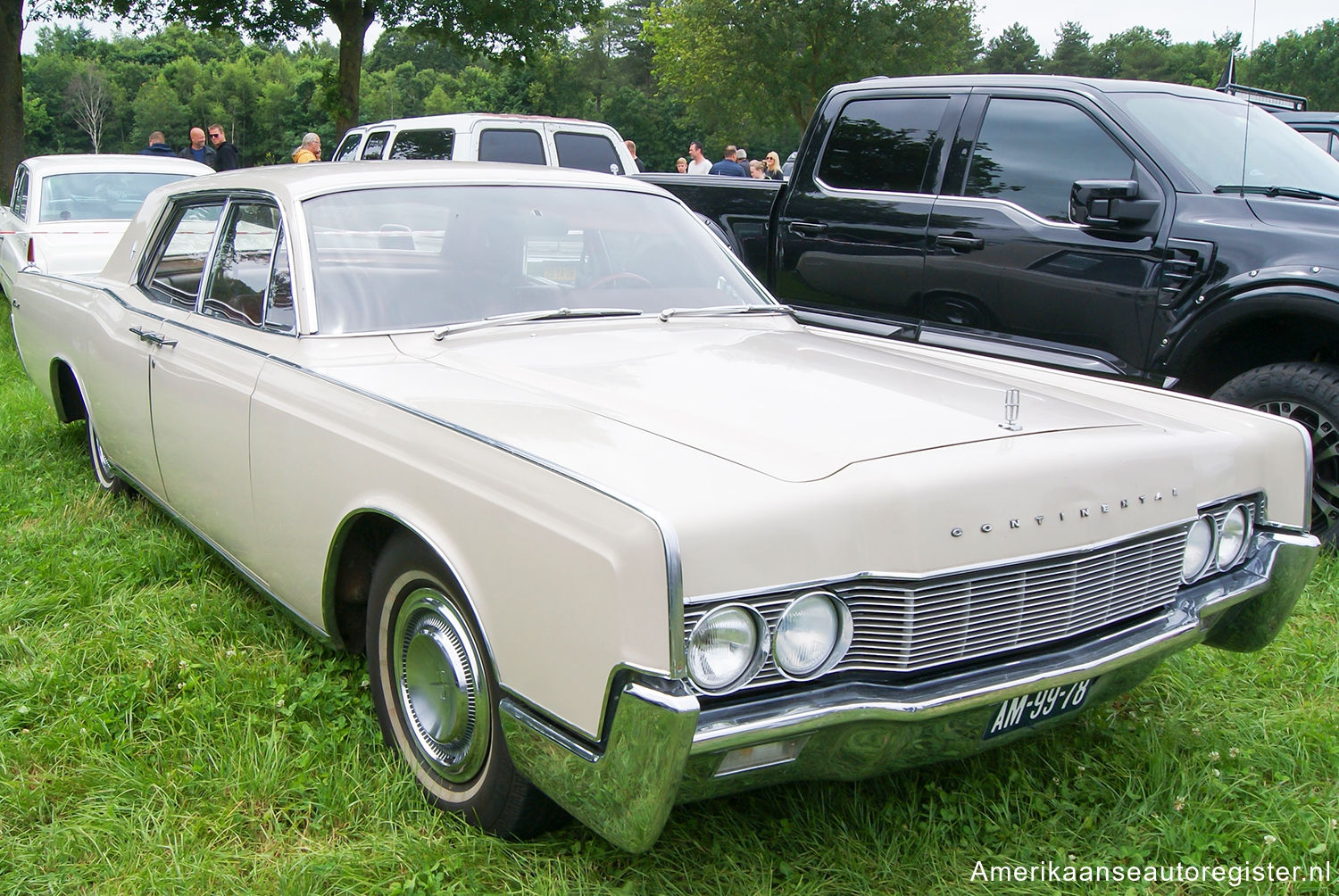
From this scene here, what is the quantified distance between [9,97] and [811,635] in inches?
693

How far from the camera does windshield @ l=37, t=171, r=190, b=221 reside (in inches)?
356

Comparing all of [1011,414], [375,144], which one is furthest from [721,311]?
[375,144]

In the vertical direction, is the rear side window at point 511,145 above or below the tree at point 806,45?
below

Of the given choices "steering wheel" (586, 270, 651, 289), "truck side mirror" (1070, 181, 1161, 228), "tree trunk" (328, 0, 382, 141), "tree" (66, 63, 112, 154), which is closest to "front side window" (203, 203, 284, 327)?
"steering wheel" (586, 270, 651, 289)

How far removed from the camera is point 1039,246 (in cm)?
469

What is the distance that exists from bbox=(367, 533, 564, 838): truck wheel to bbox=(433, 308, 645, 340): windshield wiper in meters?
0.75

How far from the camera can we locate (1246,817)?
247 centimetres

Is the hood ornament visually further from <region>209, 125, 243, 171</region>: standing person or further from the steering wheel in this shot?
<region>209, 125, 243, 171</region>: standing person

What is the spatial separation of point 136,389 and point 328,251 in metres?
1.22

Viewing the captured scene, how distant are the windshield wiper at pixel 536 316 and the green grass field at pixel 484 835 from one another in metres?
1.02

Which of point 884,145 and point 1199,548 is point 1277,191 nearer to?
point 884,145

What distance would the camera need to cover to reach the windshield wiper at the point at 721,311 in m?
3.42

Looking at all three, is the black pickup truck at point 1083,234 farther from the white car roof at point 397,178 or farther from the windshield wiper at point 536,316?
the windshield wiper at point 536,316

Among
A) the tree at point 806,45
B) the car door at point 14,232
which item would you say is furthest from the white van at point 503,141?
the tree at point 806,45
